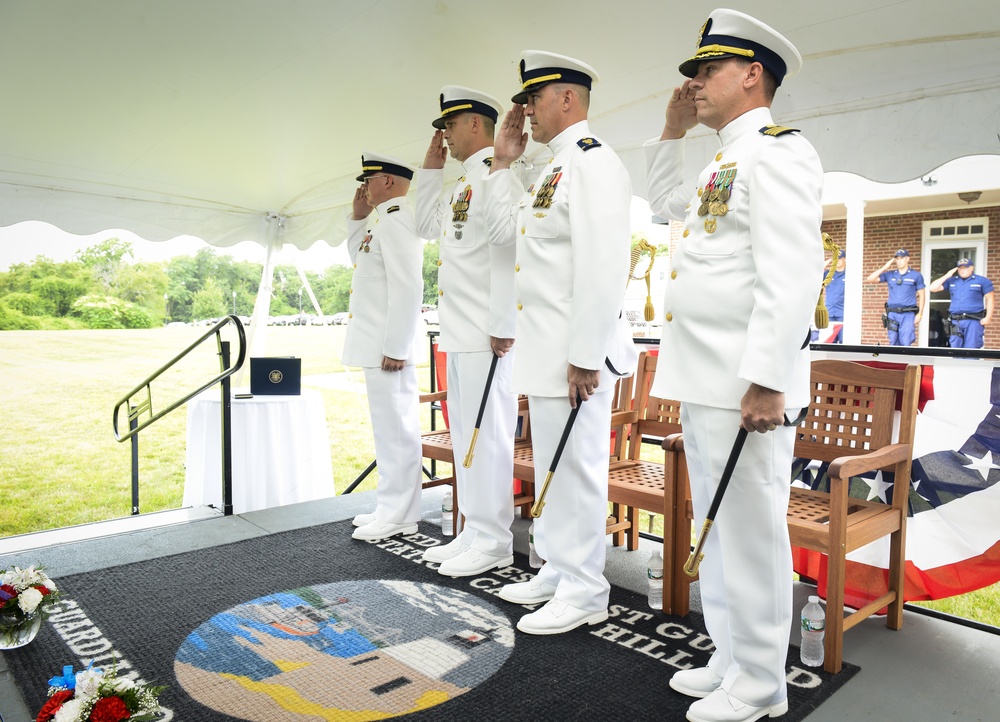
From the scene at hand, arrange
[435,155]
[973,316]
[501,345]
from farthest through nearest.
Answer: [973,316] < [435,155] < [501,345]

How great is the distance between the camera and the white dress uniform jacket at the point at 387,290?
3672mm

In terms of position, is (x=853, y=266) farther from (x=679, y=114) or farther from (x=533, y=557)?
(x=679, y=114)

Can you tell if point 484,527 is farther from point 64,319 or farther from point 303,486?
point 64,319

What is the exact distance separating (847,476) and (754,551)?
50 cm

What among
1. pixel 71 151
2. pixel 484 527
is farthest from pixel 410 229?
pixel 71 151

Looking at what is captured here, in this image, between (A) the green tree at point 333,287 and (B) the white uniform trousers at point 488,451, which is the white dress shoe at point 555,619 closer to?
(B) the white uniform trousers at point 488,451

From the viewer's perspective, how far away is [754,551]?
76.5 inches

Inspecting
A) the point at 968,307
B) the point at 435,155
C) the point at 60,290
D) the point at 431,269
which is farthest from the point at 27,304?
the point at 968,307

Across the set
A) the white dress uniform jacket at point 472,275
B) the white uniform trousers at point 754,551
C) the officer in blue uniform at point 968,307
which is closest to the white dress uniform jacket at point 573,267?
the white dress uniform jacket at point 472,275

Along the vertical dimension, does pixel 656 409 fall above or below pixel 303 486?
above

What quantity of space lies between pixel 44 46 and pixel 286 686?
3082mm

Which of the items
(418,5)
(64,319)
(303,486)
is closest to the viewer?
(418,5)

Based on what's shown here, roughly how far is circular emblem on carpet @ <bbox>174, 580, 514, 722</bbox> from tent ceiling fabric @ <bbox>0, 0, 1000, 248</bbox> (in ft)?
6.88

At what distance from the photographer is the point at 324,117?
4277 mm
